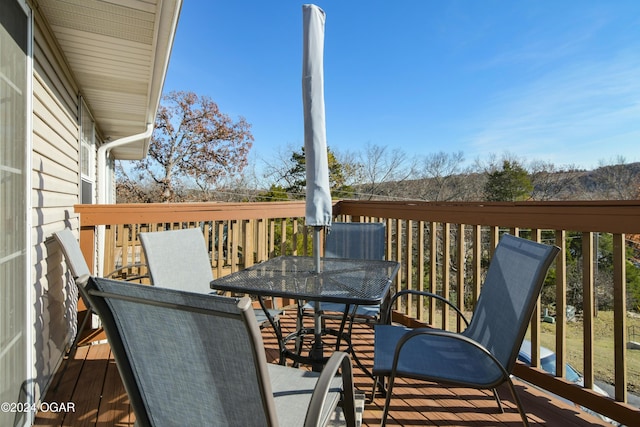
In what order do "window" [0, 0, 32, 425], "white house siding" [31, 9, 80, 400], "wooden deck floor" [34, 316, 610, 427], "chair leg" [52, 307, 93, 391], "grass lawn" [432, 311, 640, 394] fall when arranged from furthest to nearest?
"grass lawn" [432, 311, 640, 394] → "chair leg" [52, 307, 93, 391] → "white house siding" [31, 9, 80, 400] → "wooden deck floor" [34, 316, 610, 427] → "window" [0, 0, 32, 425]

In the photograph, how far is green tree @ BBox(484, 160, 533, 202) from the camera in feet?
57.6

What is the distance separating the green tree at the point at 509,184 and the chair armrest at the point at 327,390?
17957mm

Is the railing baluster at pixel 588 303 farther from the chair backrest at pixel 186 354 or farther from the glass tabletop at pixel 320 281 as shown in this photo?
the chair backrest at pixel 186 354

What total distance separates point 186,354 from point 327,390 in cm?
40

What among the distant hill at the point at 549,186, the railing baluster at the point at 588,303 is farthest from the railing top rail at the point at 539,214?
the distant hill at the point at 549,186

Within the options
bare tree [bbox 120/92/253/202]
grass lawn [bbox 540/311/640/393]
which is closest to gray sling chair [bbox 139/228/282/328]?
grass lawn [bbox 540/311/640/393]

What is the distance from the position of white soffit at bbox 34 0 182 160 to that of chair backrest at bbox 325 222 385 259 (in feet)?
7.06

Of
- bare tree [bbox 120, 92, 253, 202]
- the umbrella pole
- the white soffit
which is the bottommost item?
the umbrella pole

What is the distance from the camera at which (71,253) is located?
2432mm

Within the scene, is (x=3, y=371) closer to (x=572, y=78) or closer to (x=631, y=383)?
(x=631, y=383)

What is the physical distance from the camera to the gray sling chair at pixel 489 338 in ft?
5.15

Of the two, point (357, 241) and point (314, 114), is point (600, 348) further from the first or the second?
point (314, 114)

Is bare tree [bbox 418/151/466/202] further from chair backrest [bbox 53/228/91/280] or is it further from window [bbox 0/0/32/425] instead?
window [bbox 0/0/32/425]

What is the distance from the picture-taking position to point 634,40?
2391 cm
